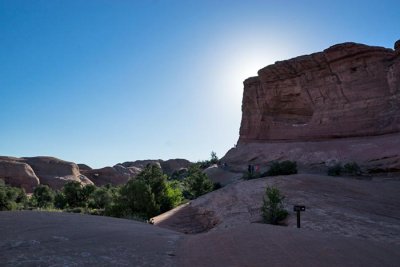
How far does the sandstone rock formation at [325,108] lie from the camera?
3016 cm

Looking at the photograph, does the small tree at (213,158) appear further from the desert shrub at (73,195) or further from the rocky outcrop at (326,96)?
the desert shrub at (73,195)

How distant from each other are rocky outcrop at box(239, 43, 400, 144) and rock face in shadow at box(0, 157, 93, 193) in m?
30.5

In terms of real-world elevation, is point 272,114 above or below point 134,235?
above

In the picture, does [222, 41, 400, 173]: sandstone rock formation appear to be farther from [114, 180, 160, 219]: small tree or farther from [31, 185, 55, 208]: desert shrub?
[31, 185, 55, 208]: desert shrub

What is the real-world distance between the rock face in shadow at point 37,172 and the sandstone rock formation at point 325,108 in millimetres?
29613

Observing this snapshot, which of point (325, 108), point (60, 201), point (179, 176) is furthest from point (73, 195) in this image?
point (325, 108)

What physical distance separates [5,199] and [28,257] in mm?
29886

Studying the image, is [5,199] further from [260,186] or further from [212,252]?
[212,252]

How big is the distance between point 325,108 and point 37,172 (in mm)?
45593

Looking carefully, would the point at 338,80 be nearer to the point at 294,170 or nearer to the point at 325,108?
the point at 325,108

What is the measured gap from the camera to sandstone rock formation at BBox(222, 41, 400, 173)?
98.9 ft

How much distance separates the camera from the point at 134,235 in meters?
8.02

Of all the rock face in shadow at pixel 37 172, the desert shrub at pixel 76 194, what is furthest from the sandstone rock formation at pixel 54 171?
the desert shrub at pixel 76 194

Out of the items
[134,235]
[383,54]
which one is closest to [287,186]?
[134,235]
